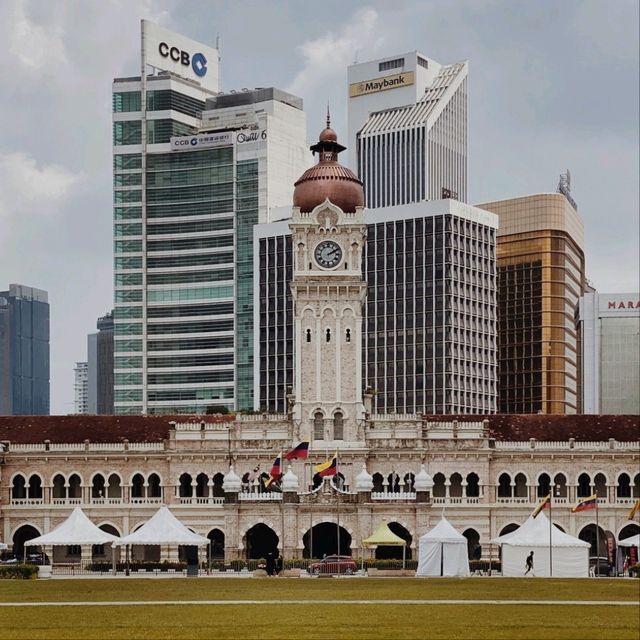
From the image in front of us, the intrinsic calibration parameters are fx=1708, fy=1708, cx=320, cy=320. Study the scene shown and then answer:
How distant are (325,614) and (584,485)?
238ft

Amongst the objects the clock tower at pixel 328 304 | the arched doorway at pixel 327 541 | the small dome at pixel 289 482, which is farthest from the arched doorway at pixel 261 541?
the clock tower at pixel 328 304

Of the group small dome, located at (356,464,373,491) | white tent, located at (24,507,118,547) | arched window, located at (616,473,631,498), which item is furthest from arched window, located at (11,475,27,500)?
arched window, located at (616,473,631,498)

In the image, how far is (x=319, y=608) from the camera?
5938 cm

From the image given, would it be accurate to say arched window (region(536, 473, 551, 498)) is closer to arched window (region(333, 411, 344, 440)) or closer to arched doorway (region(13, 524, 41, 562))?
arched window (region(333, 411, 344, 440))

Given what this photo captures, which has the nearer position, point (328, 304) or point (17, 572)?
point (17, 572)

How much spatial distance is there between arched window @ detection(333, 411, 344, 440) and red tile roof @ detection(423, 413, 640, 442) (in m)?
6.19

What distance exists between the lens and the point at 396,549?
119688mm

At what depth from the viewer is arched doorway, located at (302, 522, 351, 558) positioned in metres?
121

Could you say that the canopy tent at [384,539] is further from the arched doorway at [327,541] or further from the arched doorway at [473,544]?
the arched doorway at [473,544]

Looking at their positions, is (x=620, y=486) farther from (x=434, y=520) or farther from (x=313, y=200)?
(x=313, y=200)

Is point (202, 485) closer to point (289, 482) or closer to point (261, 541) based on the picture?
point (261, 541)

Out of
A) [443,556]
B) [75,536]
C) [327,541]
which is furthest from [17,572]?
[327,541]

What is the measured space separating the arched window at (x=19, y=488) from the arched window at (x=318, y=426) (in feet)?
72.0

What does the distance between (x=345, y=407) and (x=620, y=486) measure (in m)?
21.1
